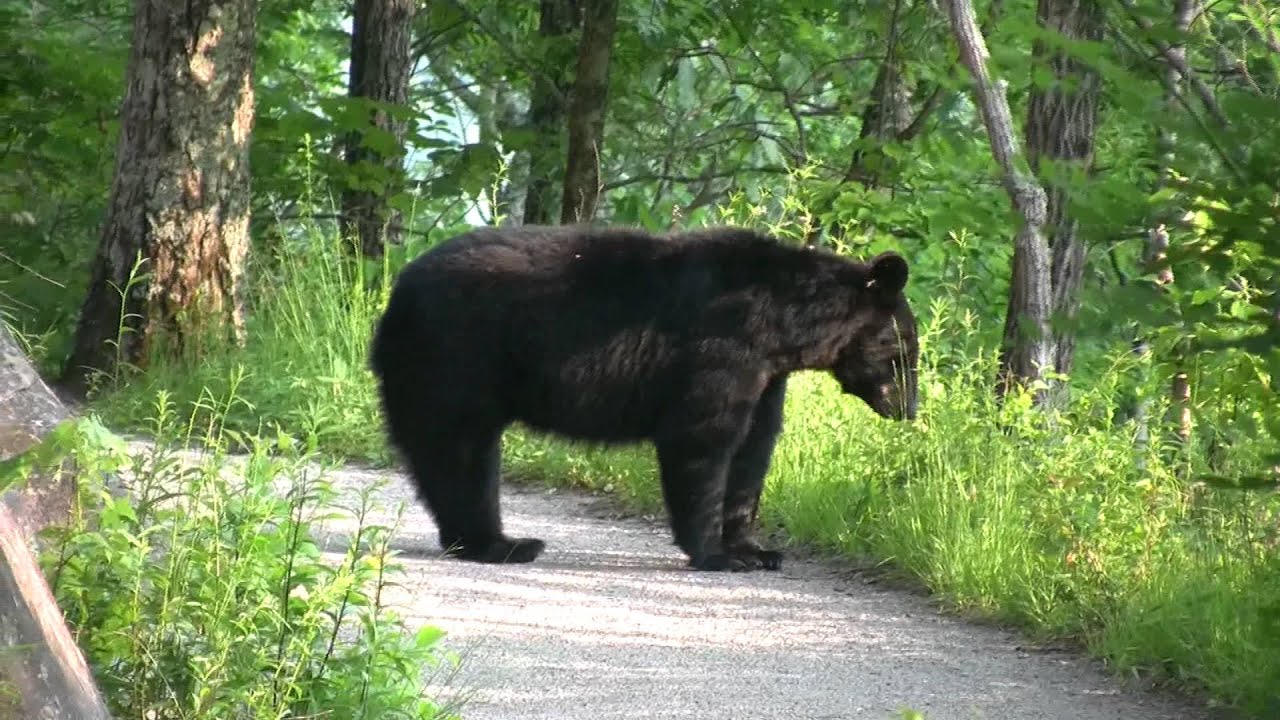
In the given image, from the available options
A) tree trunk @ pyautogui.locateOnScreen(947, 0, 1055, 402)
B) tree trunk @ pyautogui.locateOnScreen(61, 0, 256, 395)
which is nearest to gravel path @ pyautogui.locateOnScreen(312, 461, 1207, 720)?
tree trunk @ pyautogui.locateOnScreen(947, 0, 1055, 402)

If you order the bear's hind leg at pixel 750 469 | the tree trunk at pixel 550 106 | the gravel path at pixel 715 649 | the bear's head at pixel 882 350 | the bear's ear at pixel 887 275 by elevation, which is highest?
the tree trunk at pixel 550 106

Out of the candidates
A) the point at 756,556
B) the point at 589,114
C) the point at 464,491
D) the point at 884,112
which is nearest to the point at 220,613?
the point at 464,491

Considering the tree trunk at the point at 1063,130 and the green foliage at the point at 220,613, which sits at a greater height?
the tree trunk at the point at 1063,130

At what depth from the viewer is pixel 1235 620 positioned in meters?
5.26

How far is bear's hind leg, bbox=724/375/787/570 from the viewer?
7691 millimetres

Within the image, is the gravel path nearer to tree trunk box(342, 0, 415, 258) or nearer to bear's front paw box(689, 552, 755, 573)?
bear's front paw box(689, 552, 755, 573)

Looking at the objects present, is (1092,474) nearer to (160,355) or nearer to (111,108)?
(160,355)

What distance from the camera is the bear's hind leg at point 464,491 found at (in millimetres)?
7273

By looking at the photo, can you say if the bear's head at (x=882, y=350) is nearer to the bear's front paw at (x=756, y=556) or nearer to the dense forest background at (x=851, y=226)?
the dense forest background at (x=851, y=226)

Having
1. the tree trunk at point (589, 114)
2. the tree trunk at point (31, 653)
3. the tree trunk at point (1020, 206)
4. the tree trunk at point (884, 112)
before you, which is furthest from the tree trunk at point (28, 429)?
the tree trunk at point (884, 112)

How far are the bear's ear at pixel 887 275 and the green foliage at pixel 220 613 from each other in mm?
4036

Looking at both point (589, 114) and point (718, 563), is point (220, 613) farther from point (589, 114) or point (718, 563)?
point (589, 114)

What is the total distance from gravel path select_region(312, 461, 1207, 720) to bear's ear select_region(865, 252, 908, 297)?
126cm

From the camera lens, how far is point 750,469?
25.3ft
